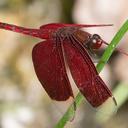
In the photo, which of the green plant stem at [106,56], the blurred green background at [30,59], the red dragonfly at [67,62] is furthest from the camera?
the blurred green background at [30,59]

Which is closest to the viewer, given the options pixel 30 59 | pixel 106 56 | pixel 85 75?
pixel 106 56

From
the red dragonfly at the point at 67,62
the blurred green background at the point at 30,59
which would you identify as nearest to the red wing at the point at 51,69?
the red dragonfly at the point at 67,62

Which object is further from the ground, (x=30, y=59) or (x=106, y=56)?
(x=106, y=56)

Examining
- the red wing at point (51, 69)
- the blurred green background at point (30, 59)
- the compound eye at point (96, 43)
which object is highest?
the compound eye at point (96, 43)

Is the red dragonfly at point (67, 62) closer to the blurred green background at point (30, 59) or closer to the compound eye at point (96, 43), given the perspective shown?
the compound eye at point (96, 43)

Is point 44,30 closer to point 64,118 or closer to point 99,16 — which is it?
point 64,118

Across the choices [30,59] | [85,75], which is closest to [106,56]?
[85,75]

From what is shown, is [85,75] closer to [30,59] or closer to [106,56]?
[106,56]

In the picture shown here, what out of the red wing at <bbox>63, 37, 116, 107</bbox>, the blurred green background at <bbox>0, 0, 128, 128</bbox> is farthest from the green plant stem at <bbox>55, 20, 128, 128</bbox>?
the blurred green background at <bbox>0, 0, 128, 128</bbox>

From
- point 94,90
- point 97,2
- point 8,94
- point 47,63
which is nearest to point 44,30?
point 47,63
